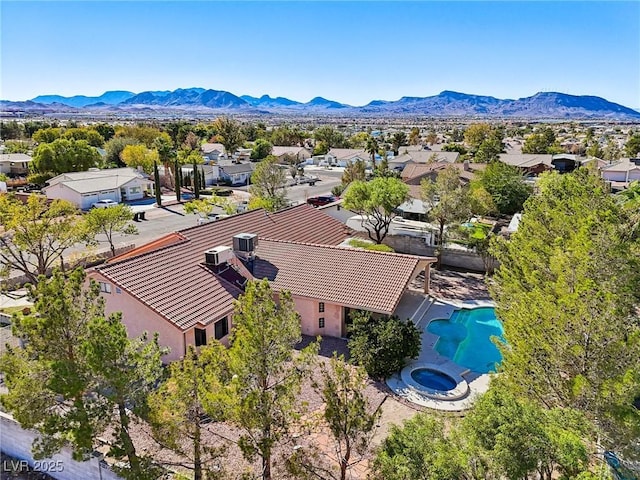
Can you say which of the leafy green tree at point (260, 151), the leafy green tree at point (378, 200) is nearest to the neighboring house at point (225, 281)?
the leafy green tree at point (378, 200)

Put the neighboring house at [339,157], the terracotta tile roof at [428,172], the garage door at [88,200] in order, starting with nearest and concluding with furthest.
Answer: the garage door at [88,200] < the terracotta tile roof at [428,172] < the neighboring house at [339,157]

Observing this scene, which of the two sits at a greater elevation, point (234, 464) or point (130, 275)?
point (130, 275)

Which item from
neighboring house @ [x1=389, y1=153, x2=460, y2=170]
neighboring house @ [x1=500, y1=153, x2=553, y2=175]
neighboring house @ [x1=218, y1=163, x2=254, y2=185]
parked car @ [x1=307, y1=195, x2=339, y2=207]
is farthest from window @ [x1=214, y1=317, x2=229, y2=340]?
neighboring house @ [x1=500, y1=153, x2=553, y2=175]

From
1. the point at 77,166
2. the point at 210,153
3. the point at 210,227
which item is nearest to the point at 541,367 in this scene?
the point at 210,227

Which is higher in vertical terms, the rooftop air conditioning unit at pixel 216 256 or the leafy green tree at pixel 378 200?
the leafy green tree at pixel 378 200

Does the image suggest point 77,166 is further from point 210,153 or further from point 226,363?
point 226,363

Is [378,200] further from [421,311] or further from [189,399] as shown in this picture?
[189,399]

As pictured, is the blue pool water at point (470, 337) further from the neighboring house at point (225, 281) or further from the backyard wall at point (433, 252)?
the backyard wall at point (433, 252)
